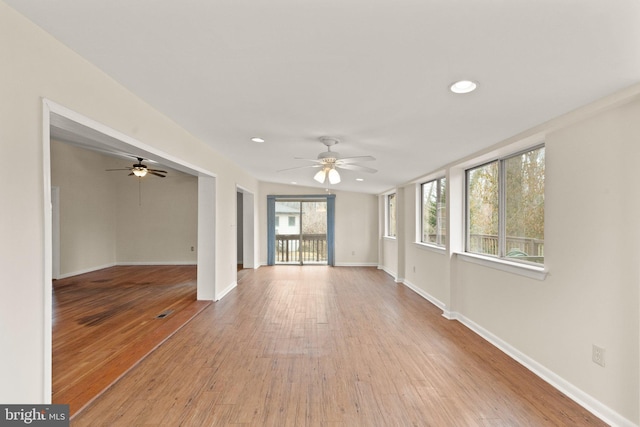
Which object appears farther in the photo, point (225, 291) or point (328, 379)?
point (225, 291)

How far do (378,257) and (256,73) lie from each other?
693 cm

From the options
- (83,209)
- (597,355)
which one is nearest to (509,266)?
(597,355)

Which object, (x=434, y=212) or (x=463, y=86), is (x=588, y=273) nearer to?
(x=463, y=86)

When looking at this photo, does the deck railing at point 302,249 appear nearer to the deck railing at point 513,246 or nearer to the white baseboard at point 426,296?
the white baseboard at point 426,296

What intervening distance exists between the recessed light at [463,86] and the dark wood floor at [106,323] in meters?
3.22

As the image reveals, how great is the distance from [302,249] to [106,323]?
17.0 ft

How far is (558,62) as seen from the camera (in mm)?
1496

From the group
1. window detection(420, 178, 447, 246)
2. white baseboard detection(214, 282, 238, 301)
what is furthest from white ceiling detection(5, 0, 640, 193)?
white baseboard detection(214, 282, 238, 301)

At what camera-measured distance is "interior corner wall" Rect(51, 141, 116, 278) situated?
639 cm

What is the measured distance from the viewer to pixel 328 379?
240cm

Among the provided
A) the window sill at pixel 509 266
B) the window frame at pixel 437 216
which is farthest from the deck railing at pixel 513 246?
the window frame at pixel 437 216

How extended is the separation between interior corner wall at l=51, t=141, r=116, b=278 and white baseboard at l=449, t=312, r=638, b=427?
7.99m

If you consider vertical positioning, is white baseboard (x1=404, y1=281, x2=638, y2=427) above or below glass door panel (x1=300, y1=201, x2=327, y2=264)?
below

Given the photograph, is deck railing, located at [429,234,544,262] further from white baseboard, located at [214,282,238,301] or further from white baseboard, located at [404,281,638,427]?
white baseboard, located at [214,282,238,301]
